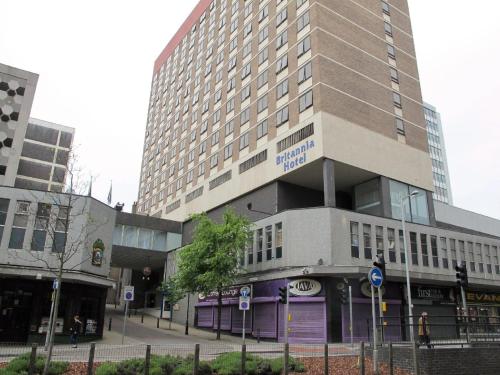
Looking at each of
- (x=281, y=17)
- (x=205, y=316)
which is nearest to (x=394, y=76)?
(x=281, y=17)

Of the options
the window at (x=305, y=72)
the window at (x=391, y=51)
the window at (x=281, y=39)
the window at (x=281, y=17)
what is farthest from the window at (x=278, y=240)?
the window at (x=391, y=51)

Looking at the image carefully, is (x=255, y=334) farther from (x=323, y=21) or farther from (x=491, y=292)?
(x=323, y=21)

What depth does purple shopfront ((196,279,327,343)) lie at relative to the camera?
30156mm

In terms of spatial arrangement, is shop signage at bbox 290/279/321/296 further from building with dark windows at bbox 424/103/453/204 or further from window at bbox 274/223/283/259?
building with dark windows at bbox 424/103/453/204

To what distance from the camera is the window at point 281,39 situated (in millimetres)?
41675

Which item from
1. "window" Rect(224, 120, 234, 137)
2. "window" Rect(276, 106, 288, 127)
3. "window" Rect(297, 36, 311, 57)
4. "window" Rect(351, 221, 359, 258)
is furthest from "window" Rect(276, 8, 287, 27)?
"window" Rect(351, 221, 359, 258)

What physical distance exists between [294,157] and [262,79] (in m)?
11.4

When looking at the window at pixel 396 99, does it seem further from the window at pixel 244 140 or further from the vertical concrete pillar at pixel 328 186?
the window at pixel 244 140

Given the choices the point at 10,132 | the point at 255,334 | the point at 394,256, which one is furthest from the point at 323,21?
the point at 10,132

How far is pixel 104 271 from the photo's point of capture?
29.7m

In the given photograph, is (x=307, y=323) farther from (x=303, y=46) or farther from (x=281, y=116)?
(x=303, y=46)

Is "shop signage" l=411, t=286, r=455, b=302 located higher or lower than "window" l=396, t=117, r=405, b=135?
lower

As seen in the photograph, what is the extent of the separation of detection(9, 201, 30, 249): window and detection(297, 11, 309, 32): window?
27301 mm

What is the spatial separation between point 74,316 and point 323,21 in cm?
3069
